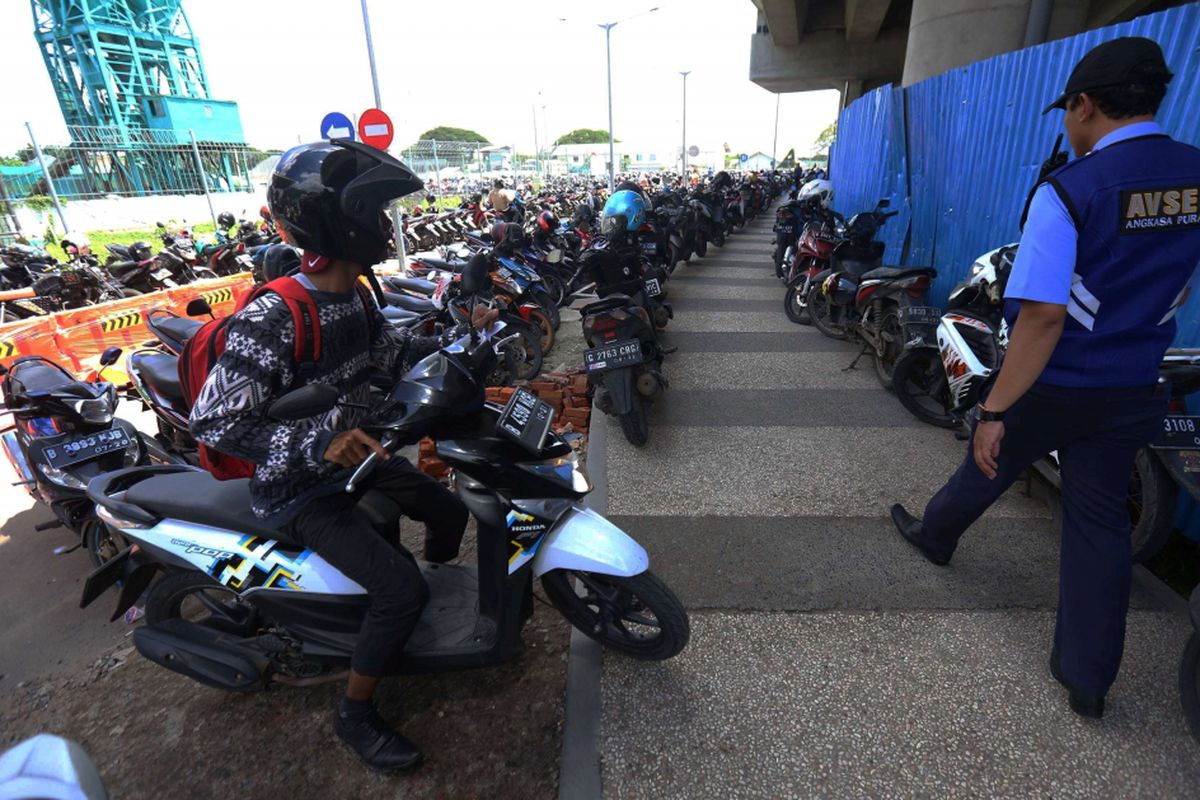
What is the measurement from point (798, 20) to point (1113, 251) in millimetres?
21013

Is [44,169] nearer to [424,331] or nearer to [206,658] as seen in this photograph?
[424,331]

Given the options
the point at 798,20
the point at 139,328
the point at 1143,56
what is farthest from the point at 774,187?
the point at 1143,56

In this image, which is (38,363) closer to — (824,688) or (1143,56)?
(824,688)

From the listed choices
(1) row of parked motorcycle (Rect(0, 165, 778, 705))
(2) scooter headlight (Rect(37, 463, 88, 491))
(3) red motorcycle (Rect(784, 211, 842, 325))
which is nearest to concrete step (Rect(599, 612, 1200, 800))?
(1) row of parked motorcycle (Rect(0, 165, 778, 705))

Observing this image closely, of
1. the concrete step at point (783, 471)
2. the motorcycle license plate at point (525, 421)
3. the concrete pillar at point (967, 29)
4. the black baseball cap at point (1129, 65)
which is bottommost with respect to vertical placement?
the concrete step at point (783, 471)

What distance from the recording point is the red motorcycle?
7226 mm

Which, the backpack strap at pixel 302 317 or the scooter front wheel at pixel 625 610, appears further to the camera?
the scooter front wheel at pixel 625 610

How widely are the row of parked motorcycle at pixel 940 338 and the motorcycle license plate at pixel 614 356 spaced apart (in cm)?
200

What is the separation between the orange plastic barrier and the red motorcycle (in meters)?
6.23

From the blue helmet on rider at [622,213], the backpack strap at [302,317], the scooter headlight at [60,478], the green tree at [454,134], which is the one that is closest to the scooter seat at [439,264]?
the blue helmet on rider at [622,213]

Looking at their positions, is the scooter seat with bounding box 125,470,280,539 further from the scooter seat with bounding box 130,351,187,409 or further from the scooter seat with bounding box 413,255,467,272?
the scooter seat with bounding box 413,255,467,272

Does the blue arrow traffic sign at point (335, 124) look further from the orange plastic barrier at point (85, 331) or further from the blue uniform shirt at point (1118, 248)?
the blue uniform shirt at point (1118, 248)

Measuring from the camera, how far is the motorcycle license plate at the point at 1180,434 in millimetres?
2383

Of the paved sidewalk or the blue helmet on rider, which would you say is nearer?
the paved sidewalk
